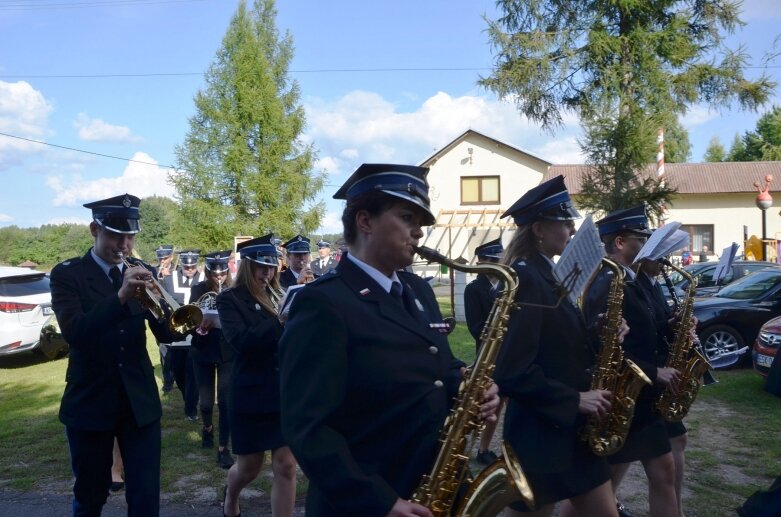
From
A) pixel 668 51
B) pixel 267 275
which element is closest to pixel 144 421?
pixel 267 275

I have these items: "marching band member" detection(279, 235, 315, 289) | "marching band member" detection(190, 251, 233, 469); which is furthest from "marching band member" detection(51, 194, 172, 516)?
"marching band member" detection(279, 235, 315, 289)

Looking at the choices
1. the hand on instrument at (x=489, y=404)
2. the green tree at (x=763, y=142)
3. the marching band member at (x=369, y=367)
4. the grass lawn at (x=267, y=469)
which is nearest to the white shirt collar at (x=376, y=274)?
the marching band member at (x=369, y=367)

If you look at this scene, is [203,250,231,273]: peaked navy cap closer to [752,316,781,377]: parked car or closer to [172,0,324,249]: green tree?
[752,316,781,377]: parked car

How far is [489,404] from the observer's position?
8.76ft

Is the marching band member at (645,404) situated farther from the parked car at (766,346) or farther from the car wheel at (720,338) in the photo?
the car wheel at (720,338)

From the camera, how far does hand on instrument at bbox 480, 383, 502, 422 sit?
264cm

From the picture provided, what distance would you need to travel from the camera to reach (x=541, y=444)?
339 centimetres

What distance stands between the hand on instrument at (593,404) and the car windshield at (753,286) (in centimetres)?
972

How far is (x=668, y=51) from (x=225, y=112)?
1993cm

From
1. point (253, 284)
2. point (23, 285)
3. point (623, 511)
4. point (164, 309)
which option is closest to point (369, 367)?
point (164, 309)

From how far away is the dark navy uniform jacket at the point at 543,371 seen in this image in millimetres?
3287

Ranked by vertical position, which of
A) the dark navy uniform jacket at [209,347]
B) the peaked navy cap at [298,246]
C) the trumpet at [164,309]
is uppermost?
the peaked navy cap at [298,246]

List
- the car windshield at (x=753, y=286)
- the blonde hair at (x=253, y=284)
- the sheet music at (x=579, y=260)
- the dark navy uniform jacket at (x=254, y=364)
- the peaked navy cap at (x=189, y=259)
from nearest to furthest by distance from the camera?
the sheet music at (x=579, y=260) < the dark navy uniform jacket at (x=254, y=364) < the blonde hair at (x=253, y=284) < the peaked navy cap at (x=189, y=259) < the car windshield at (x=753, y=286)

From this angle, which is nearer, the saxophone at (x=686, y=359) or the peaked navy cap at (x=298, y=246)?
the saxophone at (x=686, y=359)
